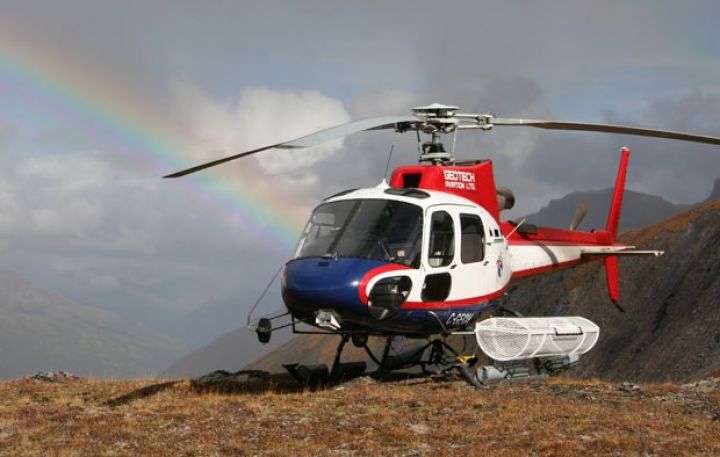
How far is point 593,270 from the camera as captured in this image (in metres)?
85.3

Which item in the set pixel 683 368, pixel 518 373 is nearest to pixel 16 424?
pixel 518 373

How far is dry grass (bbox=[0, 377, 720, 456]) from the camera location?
12.6 m

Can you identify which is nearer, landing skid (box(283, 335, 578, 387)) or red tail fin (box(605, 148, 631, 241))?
landing skid (box(283, 335, 578, 387))

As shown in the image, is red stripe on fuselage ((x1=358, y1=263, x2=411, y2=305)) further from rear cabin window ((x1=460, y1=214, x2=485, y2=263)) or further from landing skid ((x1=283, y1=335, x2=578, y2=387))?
landing skid ((x1=283, y1=335, x2=578, y2=387))

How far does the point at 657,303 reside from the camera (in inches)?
2739

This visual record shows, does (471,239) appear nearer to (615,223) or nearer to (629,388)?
(629,388)

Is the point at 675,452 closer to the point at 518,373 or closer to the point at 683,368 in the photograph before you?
the point at 518,373

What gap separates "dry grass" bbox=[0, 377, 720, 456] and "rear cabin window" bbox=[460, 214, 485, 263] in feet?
9.63

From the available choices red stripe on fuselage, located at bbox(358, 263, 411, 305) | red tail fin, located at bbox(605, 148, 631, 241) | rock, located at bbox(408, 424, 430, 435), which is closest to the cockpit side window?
red stripe on fuselage, located at bbox(358, 263, 411, 305)

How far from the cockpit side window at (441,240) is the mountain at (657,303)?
3050 centimetres

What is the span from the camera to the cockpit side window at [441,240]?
58.0ft

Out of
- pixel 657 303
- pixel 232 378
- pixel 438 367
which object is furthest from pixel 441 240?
pixel 657 303

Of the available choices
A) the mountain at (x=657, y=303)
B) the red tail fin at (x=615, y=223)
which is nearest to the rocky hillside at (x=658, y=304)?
the mountain at (x=657, y=303)

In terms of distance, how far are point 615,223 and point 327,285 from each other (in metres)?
14.6
